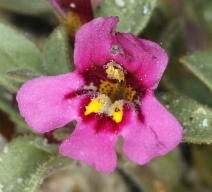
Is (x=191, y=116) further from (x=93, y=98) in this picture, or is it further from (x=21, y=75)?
(x=21, y=75)

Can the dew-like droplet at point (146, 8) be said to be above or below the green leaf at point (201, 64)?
above

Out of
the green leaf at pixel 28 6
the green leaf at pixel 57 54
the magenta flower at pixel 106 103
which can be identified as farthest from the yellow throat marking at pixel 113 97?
the green leaf at pixel 28 6

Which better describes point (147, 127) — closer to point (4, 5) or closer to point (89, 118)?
point (89, 118)

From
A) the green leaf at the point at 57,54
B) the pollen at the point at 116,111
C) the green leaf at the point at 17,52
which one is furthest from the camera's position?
the green leaf at the point at 17,52

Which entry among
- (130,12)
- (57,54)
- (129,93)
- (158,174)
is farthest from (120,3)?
(158,174)

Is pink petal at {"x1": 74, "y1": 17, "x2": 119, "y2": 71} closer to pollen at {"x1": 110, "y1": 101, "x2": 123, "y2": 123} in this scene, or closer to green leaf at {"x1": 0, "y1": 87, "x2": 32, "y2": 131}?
pollen at {"x1": 110, "y1": 101, "x2": 123, "y2": 123}

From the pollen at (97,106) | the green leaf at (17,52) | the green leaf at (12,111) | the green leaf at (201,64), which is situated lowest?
the green leaf at (12,111)

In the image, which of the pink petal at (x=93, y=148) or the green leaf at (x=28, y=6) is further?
the green leaf at (x=28, y=6)

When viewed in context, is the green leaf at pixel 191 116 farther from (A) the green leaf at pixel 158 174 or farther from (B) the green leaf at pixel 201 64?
(A) the green leaf at pixel 158 174
